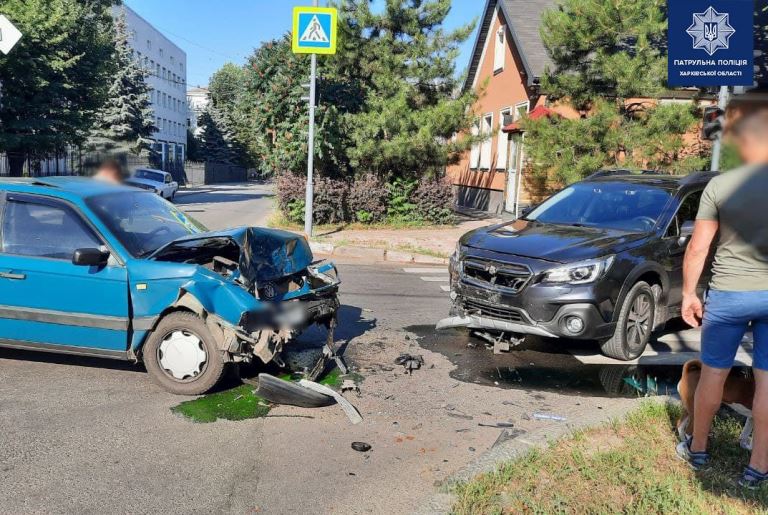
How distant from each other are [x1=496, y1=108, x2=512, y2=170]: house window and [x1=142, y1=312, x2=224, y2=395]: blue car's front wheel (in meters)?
19.3

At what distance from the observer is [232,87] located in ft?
269

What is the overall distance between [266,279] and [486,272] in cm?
220

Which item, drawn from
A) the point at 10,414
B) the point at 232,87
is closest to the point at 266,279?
the point at 10,414

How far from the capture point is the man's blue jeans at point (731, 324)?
3402 millimetres

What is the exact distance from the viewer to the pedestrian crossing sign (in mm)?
13828

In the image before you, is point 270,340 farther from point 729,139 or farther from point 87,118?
point 87,118

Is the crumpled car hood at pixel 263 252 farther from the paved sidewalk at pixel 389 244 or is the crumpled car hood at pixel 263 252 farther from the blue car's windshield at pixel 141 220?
the paved sidewalk at pixel 389 244

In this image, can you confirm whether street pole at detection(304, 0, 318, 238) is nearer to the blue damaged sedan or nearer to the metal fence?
the metal fence

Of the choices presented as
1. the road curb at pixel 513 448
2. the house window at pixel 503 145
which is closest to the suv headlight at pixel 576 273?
the road curb at pixel 513 448

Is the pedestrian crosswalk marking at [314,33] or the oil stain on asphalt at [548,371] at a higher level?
the pedestrian crosswalk marking at [314,33]

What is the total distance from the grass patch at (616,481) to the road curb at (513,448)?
7cm

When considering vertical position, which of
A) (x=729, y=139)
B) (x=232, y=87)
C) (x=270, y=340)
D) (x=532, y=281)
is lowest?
(x=270, y=340)

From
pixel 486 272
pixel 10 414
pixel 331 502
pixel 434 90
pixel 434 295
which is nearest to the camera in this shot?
pixel 331 502

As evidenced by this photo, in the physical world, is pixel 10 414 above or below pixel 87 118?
below
